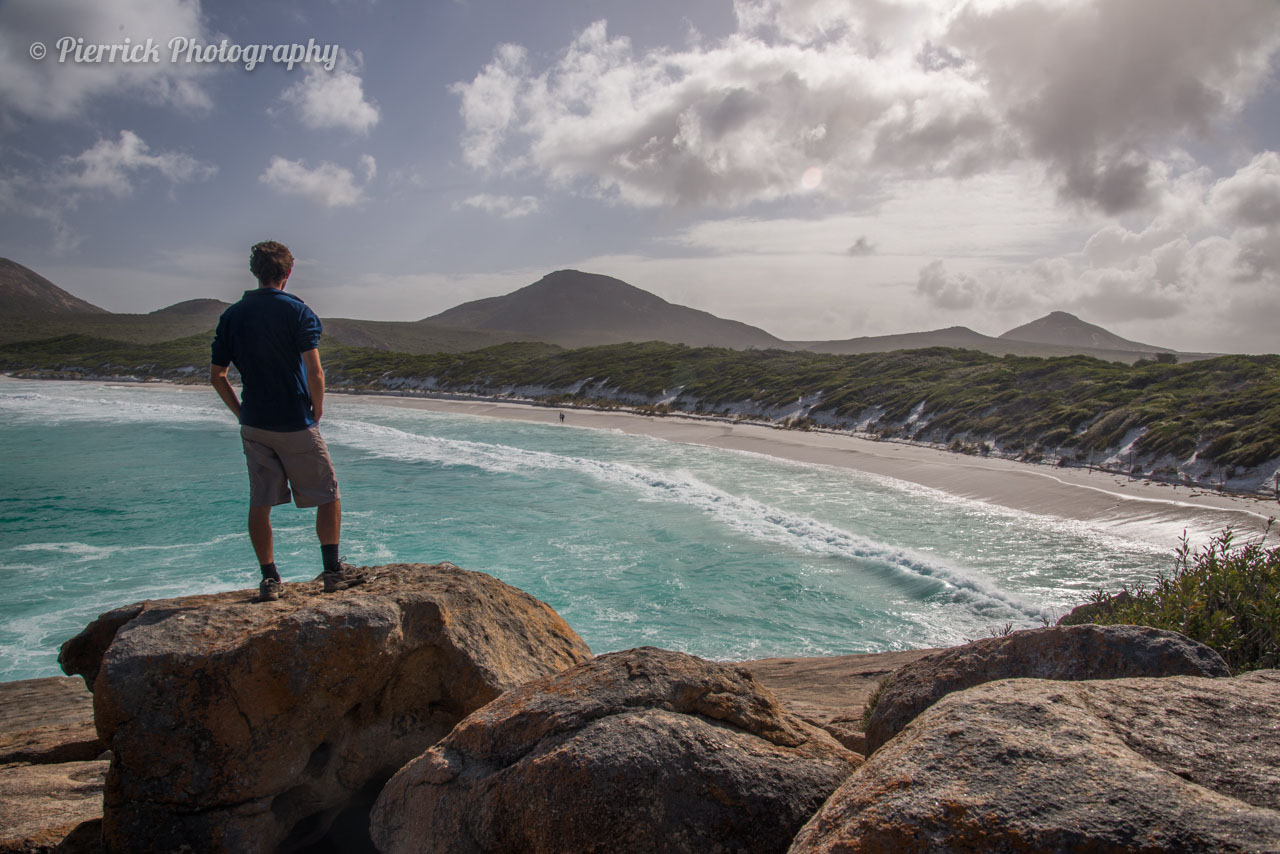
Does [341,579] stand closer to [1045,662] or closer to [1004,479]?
[1045,662]

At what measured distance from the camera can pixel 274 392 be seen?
3.80 m

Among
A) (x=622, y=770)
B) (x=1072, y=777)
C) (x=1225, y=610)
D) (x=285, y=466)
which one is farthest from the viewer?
(x=1225, y=610)

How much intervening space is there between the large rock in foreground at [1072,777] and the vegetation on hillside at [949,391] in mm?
16240

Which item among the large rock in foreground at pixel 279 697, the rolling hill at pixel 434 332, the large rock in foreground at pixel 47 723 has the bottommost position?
the large rock in foreground at pixel 47 723

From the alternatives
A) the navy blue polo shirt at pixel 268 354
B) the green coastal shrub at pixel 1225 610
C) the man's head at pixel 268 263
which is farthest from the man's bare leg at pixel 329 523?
the green coastal shrub at pixel 1225 610

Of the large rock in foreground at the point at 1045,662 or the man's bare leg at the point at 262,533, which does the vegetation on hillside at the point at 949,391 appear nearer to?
the large rock in foreground at the point at 1045,662

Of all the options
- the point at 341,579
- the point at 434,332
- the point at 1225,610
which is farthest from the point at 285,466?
the point at 434,332

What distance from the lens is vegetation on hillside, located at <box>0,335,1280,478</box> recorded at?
56.7ft

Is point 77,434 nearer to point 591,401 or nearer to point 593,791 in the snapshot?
Result: point 591,401

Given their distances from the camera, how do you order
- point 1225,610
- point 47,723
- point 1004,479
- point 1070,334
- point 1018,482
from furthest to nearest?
1. point 1070,334
2. point 1004,479
3. point 1018,482
4. point 47,723
5. point 1225,610

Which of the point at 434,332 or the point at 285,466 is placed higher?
the point at 434,332

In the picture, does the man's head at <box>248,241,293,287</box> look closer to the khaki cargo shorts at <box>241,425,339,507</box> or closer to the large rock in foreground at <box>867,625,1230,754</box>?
the khaki cargo shorts at <box>241,425,339,507</box>

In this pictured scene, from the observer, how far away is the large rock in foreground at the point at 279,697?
275cm

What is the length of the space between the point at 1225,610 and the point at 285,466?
18.8ft
